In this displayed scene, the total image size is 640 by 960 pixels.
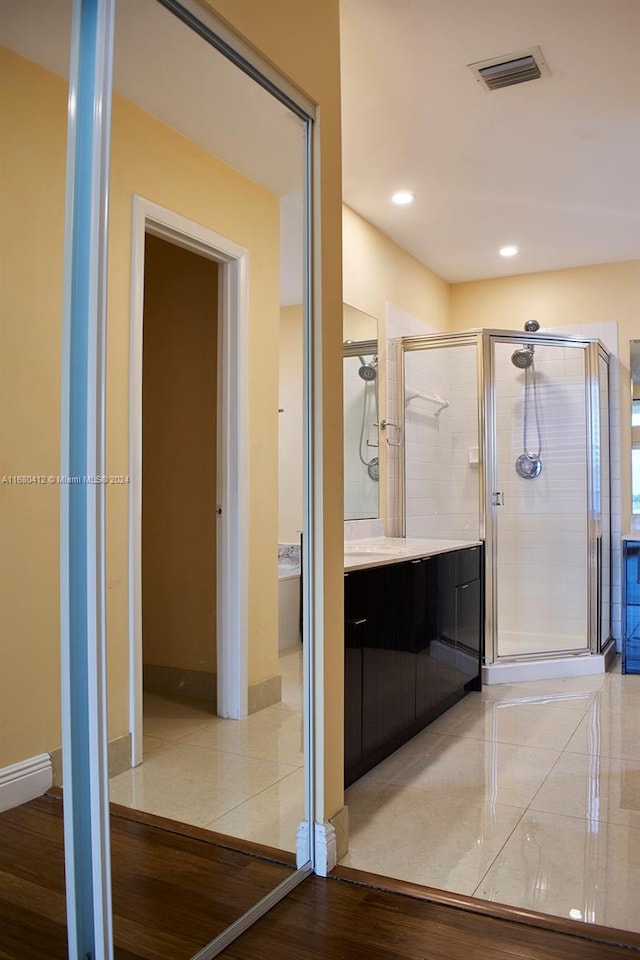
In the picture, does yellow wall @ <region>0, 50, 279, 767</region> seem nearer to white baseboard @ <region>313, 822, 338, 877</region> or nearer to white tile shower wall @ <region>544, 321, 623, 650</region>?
white baseboard @ <region>313, 822, 338, 877</region>

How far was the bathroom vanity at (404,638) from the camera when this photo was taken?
2.60m

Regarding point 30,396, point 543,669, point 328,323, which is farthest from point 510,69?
point 543,669

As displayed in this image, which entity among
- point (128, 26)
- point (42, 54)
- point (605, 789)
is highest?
point (128, 26)

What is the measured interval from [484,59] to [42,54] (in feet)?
6.42

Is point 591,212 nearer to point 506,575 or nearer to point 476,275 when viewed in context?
point 476,275

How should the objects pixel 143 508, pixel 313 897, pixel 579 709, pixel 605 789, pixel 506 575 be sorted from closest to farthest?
pixel 143 508, pixel 313 897, pixel 605 789, pixel 579 709, pixel 506 575

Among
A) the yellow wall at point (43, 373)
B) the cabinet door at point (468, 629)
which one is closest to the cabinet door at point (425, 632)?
the cabinet door at point (468, 629)

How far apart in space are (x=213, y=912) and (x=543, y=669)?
309 centimetres

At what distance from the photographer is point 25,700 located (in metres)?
1.28

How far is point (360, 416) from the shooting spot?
4.06m

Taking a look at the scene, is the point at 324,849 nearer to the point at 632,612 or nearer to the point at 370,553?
the point at 370,553

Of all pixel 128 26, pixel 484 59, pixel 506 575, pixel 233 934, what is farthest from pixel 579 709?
pixel 128 26

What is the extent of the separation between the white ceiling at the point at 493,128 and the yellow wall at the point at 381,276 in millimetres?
85

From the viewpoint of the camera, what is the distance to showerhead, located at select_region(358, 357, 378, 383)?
409cm
